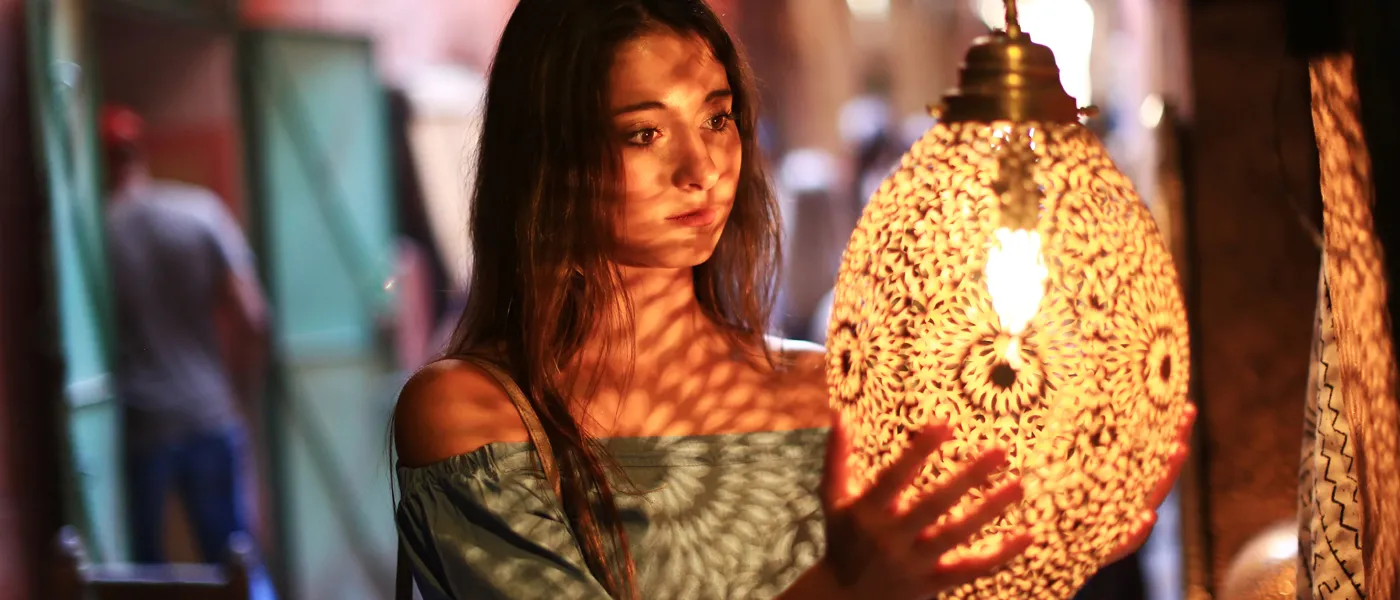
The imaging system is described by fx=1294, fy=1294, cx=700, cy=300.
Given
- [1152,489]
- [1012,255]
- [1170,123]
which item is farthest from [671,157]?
[1170,123]

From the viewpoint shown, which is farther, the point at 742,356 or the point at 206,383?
the point at 206,383

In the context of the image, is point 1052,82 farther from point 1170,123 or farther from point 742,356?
point 1170,123

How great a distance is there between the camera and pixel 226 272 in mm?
3902

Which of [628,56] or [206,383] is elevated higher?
[628,56]

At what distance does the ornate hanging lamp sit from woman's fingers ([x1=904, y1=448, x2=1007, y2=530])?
26mm

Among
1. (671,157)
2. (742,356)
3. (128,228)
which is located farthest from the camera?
(128,228)

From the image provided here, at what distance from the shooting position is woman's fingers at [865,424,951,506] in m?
0.86

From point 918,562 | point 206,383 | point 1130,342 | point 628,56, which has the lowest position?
point 206,383

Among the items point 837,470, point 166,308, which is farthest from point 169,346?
point 837,470

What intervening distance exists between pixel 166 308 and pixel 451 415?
299 centimetres

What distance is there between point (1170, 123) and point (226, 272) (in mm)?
2857

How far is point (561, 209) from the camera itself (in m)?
1.16

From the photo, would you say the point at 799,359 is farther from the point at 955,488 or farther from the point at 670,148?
the point at 955,488

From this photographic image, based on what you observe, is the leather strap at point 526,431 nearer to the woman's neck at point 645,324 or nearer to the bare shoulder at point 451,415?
the bare shoulder at point 451,415
